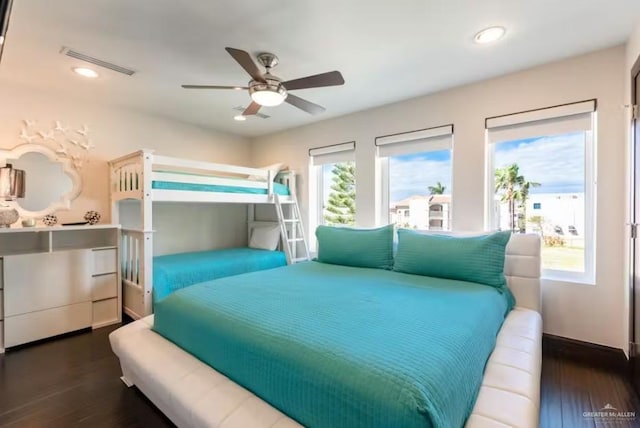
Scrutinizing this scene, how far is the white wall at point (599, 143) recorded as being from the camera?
7.29ft

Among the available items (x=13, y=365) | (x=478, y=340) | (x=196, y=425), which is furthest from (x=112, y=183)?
(x=478, y=340)

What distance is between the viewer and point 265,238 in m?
4.27

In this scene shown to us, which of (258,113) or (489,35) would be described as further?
(258,113)

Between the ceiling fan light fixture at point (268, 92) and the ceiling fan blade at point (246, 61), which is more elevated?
the ceiling fan blade at point (246, 61)

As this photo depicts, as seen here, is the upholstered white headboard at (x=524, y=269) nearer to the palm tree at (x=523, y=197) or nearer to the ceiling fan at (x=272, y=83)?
the palm tree at (x=523, y=197)

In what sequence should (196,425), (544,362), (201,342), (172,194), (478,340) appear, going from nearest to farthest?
(196,425)
(478,340)
(201,342)
(544,362)
(172,194)

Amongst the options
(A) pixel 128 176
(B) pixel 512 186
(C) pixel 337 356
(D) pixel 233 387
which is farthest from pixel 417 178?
(A) pixel 128 176

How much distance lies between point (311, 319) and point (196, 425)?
630mm

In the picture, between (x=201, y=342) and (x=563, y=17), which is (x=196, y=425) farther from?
(x=563, y=17)

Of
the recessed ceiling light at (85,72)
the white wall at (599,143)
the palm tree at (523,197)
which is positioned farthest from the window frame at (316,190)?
the recessed ceiling light at (85,72)

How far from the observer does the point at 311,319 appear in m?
1.47

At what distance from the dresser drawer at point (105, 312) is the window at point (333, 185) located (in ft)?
8.07

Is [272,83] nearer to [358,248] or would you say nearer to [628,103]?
[358,248]

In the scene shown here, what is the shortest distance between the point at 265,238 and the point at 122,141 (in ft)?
6.93
